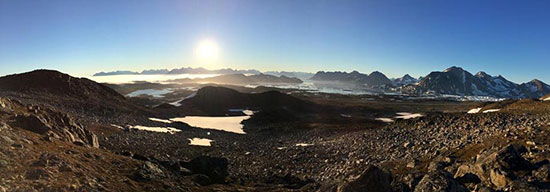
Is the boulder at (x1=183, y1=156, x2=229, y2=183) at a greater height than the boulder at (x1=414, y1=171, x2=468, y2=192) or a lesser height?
lesser

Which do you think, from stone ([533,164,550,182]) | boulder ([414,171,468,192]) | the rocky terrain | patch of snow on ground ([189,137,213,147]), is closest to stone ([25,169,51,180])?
the rocky terrain

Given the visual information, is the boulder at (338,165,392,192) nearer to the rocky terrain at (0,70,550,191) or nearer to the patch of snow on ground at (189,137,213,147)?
the rocky terrain at (0,70,550,191)

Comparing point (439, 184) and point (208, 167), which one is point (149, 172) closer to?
point (208, 167)

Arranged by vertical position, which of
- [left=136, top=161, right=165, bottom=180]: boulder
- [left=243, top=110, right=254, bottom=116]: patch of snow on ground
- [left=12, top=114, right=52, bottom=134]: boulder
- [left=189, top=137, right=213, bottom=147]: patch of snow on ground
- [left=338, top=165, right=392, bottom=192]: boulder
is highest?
[left=12, top=114, right=52, bottom=134]: boulder

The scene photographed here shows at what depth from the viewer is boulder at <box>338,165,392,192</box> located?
13781 mm

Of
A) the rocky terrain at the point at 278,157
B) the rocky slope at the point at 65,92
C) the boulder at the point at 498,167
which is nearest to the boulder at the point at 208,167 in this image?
the rocky terrain at the point at 278,157

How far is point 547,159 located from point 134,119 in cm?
5977

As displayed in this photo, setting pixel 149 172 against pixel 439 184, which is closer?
pixel 439 184

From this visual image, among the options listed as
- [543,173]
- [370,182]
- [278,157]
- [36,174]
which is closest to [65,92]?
[278,157]

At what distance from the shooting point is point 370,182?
547 inches

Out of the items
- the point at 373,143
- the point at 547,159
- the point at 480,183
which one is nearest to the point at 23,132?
the point at 480,183

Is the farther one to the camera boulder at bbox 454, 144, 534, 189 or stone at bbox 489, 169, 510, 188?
boulder at bbox 454, 144, 534, 189

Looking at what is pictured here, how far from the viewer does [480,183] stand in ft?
47.1

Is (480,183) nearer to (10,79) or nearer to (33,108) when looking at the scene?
(33,108)
